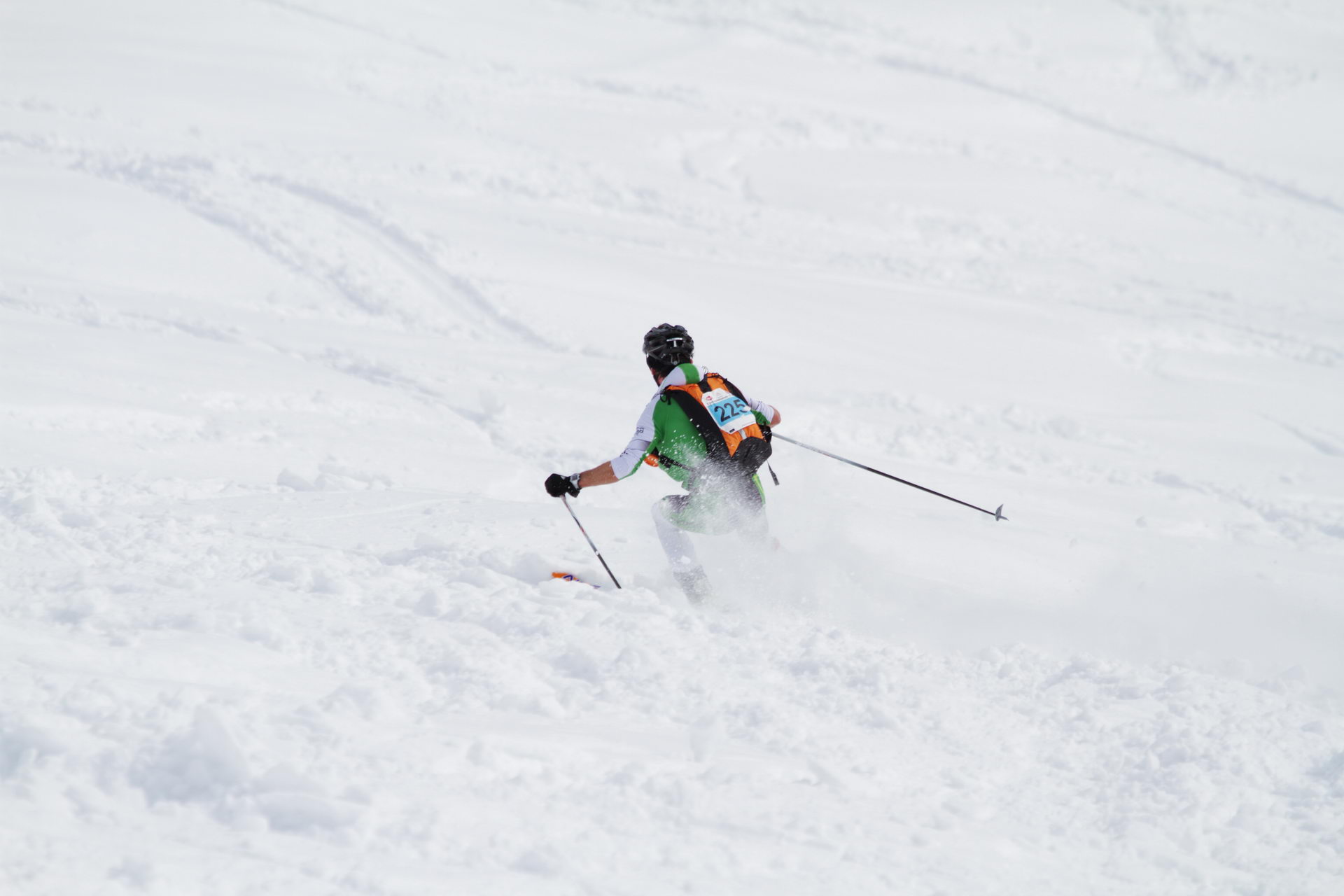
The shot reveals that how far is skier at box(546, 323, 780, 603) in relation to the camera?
18.7 feet

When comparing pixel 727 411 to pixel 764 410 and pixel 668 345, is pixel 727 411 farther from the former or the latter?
pixel 764 410

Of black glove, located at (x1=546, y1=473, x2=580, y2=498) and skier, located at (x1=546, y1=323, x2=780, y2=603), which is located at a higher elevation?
skier, located at (x1=546, y1=323, x2=780, y2=603)

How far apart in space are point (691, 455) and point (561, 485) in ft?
2.52

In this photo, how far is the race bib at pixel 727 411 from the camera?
5.79 meters

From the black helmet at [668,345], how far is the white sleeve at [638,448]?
0.25 m

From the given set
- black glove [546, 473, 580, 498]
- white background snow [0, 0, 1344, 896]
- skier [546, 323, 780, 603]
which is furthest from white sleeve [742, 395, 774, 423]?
black glove [546, 473, 580, 498]

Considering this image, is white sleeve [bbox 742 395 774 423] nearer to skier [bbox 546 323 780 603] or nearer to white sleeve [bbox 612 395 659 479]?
skier [bbox 546 323 780 603]

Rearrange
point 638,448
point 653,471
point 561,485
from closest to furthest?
1. point 561,485
2. point 638,448
3. point 653,471

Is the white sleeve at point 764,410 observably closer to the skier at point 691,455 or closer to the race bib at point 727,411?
the skier at point 691,455

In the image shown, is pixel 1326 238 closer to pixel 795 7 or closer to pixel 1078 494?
pixel 1078 494

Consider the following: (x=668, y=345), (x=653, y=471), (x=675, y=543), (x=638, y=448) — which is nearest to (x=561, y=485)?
(x=638, y=448)

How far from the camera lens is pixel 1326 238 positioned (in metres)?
17.8

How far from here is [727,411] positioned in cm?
583

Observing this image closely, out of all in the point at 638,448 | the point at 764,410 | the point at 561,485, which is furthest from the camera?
the point at 764,410
